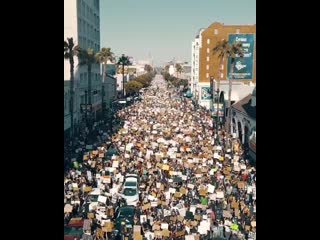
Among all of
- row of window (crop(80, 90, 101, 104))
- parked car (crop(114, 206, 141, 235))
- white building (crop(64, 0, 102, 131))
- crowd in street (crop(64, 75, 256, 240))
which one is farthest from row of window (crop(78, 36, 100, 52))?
parked car (crop(114, 206, 141, 235))

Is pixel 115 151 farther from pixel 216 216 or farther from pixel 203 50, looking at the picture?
pixel 203 50

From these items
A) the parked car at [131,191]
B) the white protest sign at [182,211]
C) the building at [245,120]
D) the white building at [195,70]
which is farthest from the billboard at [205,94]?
the white protest sign at [182,211]
